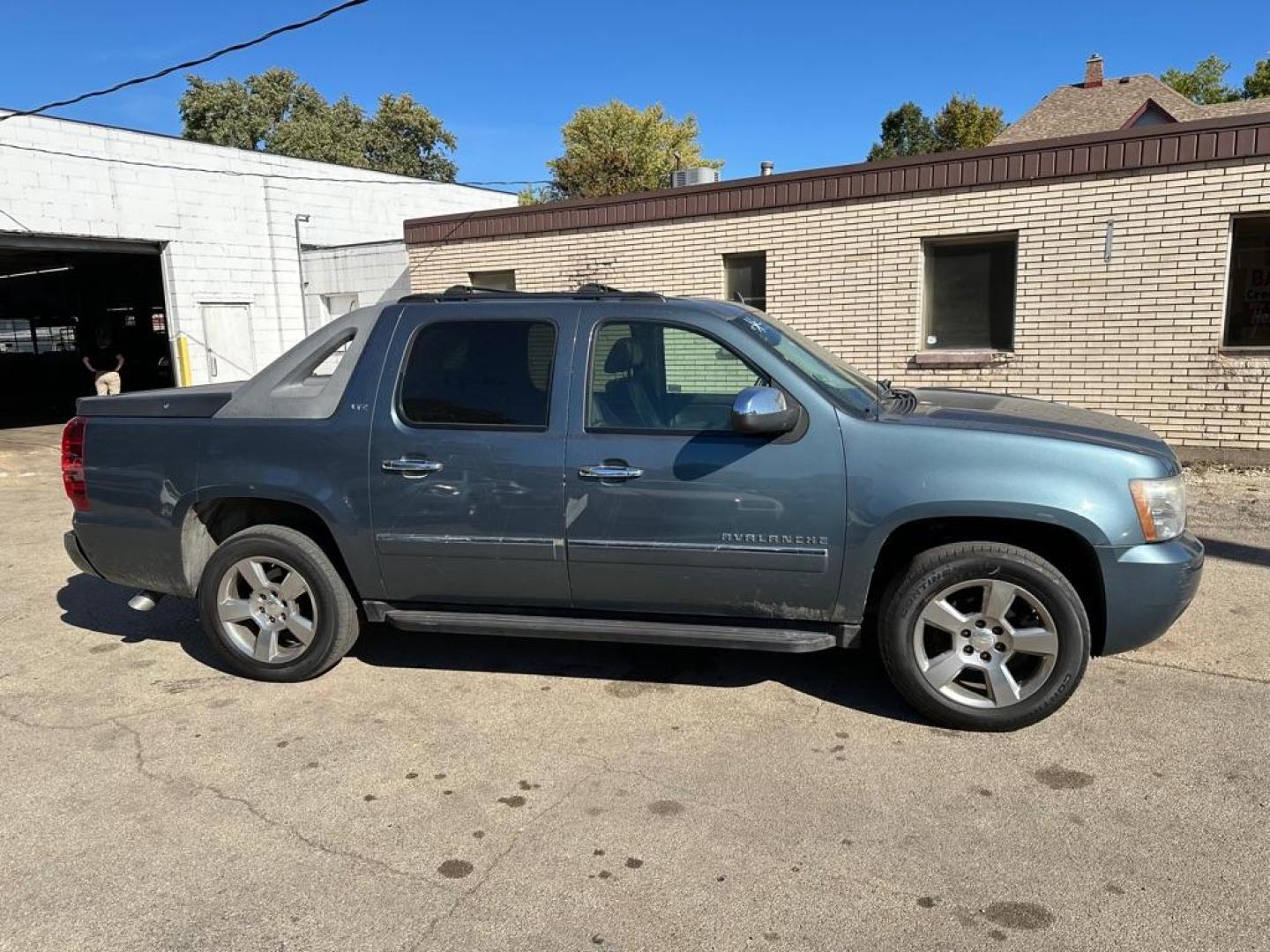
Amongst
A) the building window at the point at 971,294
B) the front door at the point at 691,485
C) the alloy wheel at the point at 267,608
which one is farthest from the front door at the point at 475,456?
the building window at the point at 971,294

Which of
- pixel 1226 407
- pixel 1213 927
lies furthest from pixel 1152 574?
pixel 1226 407

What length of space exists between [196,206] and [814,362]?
1580 centimetres

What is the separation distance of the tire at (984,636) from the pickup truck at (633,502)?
1 cm

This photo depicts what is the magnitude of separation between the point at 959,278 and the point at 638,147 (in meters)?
34.3

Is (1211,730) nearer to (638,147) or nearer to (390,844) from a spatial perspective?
(390,844)

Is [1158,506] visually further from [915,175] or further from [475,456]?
[915,175]

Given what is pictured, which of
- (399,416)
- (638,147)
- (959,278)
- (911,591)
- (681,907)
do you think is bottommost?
(681,907)

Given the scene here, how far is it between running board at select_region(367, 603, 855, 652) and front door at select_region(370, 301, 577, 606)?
0.10 meters

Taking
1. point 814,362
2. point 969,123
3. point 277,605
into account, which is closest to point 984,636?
point 814,362

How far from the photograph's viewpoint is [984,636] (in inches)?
145

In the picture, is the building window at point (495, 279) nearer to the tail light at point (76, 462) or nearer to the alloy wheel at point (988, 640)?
the tail light at point (76, 462)

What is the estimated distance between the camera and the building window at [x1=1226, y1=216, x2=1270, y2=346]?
338 inches

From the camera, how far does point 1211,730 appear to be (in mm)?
3693

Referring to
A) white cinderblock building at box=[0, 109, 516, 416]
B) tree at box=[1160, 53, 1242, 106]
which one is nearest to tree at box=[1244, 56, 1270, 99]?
tree at box=[1160, 53, 1242, 106]
